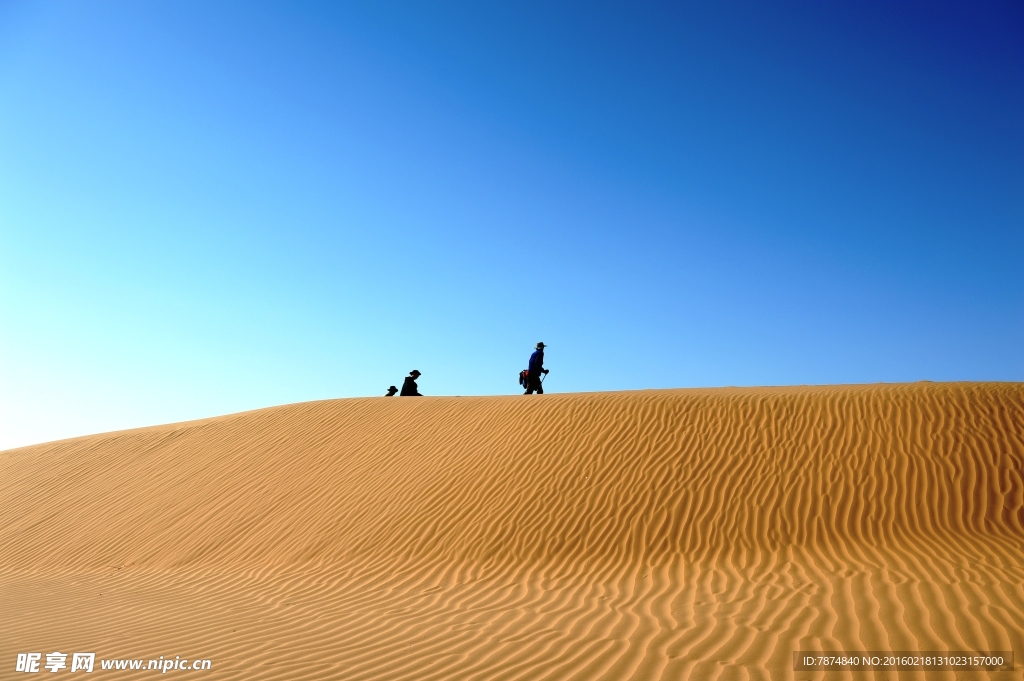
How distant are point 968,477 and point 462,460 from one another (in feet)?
24.1

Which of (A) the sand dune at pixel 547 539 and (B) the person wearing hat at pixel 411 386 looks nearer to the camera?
(A) the sand dune at pixel 547 539

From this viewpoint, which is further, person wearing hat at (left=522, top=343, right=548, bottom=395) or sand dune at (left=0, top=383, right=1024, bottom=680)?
person wearing hat at (left=522, top=343, right=548, bottom=395)

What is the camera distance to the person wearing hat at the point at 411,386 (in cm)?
1864

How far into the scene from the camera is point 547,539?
364 inches

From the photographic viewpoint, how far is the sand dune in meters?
5.41

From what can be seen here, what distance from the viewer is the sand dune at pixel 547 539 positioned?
17.8ft

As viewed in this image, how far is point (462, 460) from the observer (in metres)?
12.2

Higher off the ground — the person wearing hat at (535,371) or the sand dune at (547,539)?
the person wearing hat at (535,371)

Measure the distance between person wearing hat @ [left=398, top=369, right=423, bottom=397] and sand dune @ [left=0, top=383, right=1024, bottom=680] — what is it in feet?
7.62

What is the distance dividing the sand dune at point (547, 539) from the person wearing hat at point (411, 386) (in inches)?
91.4

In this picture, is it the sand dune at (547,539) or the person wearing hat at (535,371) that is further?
the person wearing hat at (535,371)


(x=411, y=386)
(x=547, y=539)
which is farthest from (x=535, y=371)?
(x=547, y=539)

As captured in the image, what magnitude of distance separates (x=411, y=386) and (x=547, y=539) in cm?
1011

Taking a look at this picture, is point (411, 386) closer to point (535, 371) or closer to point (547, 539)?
point (535, 371)
